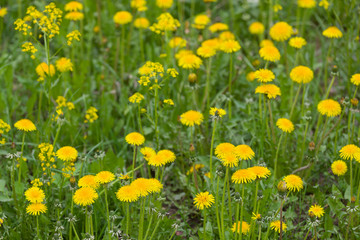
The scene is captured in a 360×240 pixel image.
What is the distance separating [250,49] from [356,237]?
1.94m

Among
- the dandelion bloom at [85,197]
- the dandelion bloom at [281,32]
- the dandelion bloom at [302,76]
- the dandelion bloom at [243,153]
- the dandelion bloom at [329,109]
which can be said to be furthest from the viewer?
the dandelion bloom at [281,32]

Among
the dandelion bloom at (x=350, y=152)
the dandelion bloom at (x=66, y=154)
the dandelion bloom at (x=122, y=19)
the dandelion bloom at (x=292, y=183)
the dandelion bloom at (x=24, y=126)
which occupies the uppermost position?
the dandelion bloom at (x=122, y=19)

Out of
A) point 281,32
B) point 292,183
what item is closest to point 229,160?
point 292,183

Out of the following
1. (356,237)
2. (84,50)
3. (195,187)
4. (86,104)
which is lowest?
(356,237)

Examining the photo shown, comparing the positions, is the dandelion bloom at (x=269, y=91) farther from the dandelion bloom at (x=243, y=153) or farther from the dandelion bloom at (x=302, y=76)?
the dandelion bloom at (x=243, y=153)

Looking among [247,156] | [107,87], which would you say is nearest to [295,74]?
[247,156]

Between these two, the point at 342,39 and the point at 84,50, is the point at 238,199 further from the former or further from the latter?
the point at 84,50

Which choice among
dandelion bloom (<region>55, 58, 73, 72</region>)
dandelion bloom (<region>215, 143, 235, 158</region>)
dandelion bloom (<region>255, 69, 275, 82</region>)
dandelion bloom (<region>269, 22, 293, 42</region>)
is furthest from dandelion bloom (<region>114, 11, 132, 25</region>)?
dandelion bloom (<region>215, 143, 235, 158</region>)

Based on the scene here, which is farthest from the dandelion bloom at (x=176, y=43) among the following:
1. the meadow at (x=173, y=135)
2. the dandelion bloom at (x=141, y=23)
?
the dandelion bloom at (x=141, y=23)

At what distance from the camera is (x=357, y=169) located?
2514 mm

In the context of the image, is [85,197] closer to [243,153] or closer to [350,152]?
[243,153]

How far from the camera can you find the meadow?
80.3 inches

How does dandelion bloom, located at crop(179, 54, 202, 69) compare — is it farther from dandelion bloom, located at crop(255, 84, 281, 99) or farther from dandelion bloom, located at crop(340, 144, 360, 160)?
dandelion bloom, located at crop(340, 144, 360, 160)

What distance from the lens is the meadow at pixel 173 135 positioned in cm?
204
